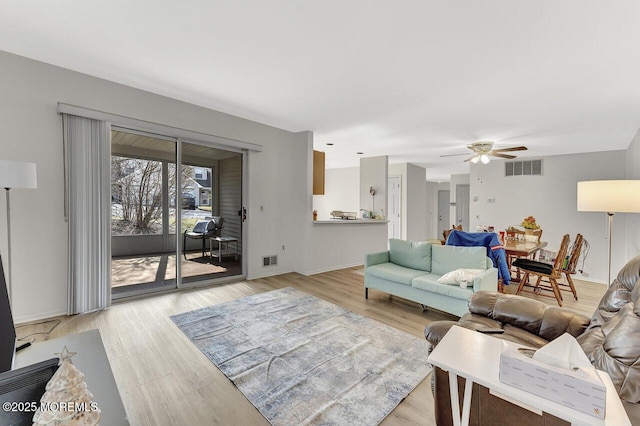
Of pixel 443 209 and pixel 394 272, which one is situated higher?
pixel 443 209

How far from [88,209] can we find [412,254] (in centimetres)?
386

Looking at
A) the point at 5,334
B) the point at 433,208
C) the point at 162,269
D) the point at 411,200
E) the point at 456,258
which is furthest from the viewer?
the point at 433,208

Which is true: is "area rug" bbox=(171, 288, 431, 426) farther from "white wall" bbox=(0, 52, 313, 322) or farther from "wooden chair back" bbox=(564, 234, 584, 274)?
"wooden chair back" bbox=(564, 234, 584, 274)

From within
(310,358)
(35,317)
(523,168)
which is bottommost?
(310,358)

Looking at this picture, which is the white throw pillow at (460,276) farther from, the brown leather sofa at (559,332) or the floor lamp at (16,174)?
the floor lamp at (16,174)

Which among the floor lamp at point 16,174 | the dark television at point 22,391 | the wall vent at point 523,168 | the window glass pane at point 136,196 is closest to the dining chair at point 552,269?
the wall vent at point 523,168

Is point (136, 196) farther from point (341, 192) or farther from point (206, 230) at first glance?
point (341, 192)

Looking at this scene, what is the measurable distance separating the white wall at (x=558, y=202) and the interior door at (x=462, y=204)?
224cm

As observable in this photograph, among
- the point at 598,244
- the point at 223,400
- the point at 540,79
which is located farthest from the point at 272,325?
the point at 598,244

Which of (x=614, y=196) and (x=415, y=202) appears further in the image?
(x=415, y=202)

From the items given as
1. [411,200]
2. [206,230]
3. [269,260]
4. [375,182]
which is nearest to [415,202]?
[411,200]

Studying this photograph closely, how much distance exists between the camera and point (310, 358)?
7.39ft

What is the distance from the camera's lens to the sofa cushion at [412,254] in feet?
11.6

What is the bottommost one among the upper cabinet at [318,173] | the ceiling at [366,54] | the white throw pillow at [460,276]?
the white throw pillow at [460,276]
